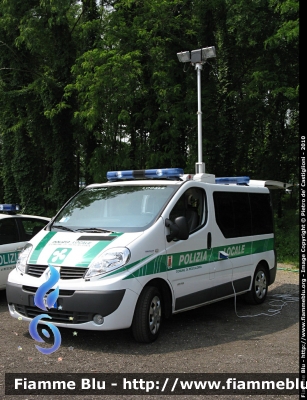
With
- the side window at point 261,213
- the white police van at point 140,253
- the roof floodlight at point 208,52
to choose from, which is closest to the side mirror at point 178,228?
the white police van at point 140,253

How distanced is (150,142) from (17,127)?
5.86 meters

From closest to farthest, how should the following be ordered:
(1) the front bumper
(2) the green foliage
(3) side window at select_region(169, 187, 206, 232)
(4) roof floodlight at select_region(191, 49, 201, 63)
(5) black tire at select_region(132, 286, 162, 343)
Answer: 1. (1) the front bumper
2. (5) black tire at select_region(132, 286, 162, 343)
3. (3) side window at select_region(169, 187, 206, 232)
4. (4) roof floodlight at select_region(191, 49, 201, 63)
5. (2) the green foliage

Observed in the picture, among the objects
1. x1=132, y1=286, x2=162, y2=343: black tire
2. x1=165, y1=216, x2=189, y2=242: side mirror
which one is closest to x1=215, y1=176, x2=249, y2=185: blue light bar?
x1=165, y1=216, x2=189, y2=242: side mirror

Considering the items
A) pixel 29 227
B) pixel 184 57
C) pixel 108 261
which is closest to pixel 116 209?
pixel 108 261

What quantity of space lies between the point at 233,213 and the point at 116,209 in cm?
214

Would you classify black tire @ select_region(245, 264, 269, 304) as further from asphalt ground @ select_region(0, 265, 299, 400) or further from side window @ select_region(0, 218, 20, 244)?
side window @ select_region(0, 218, 20, 244)

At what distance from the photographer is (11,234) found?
8.89 m

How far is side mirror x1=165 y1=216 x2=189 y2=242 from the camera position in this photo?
266 inches

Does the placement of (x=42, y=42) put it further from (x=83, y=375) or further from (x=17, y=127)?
(x=83, y=375)

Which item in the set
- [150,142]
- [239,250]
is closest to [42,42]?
[150,142]

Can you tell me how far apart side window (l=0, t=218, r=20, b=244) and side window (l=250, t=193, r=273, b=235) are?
13.4 feet

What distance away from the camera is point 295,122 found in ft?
67.0

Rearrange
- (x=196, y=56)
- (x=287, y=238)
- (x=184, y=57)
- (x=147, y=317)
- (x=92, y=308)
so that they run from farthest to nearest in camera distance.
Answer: (x=287, y=238)
(x=184, y=57)
(x=196, y=56)
(x=147, y=317)
(x=92, y=308)

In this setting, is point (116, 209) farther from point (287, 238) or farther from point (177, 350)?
point (287, 238)
